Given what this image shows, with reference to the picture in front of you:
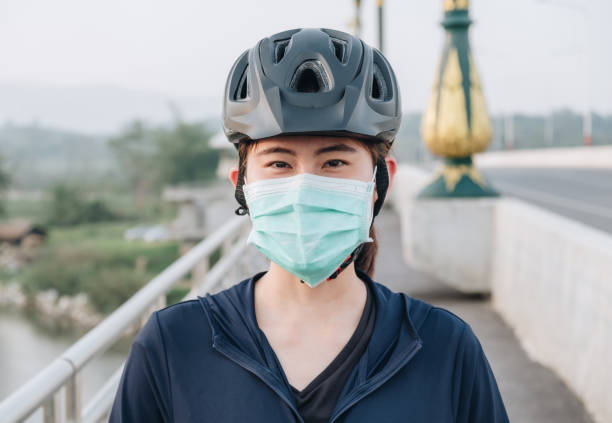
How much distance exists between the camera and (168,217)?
106625 millimetres

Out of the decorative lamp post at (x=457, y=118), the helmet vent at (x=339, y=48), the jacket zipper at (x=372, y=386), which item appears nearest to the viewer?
the jacket zipper at (x=372, y=386)

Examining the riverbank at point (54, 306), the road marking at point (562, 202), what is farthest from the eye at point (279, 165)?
the riverbank at point (54, 306)

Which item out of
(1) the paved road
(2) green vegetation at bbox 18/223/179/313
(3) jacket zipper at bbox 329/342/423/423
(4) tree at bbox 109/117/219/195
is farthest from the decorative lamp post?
(4) tree at bbox 109/117/219/195

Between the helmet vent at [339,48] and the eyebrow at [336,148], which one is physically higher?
the helmet vent at [339,48]

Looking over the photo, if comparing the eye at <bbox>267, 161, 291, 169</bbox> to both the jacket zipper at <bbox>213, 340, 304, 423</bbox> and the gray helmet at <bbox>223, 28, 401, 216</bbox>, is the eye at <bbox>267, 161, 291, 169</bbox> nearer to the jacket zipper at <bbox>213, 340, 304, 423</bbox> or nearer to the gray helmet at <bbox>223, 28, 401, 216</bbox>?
the gray helmet at <bbox>223, 28, 401, 216</bbox>

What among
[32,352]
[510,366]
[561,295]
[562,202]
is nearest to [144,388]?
[561,295]

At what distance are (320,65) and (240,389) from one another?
33.9 inches

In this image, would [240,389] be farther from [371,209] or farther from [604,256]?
[604,256]

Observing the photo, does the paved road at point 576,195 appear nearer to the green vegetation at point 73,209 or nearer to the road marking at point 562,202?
the road marking at point 562,202

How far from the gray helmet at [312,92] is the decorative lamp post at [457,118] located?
6.61 metres

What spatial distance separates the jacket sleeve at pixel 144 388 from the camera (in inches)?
63.6

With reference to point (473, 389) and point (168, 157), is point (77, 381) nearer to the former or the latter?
point (473, 389)

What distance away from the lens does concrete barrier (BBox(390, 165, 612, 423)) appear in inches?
176

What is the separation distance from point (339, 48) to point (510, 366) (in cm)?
454
